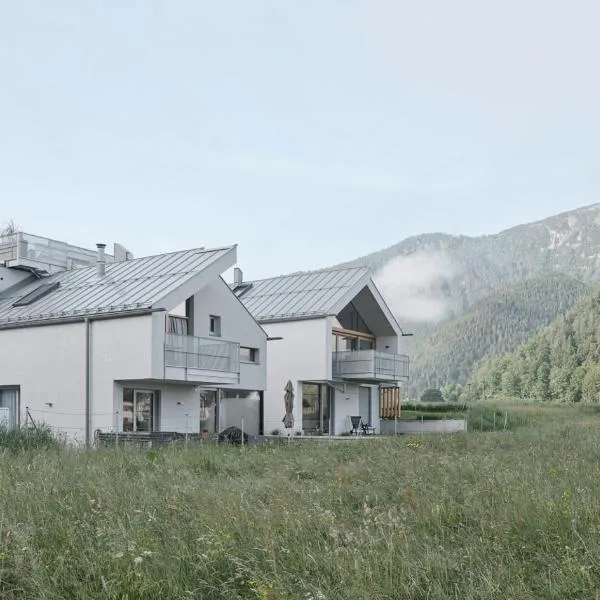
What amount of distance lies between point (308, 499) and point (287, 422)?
23.0 m

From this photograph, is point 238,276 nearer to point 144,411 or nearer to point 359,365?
point 359,365

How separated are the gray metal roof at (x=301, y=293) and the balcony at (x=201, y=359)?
7282mm

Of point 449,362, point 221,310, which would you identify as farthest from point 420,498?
point 449,362

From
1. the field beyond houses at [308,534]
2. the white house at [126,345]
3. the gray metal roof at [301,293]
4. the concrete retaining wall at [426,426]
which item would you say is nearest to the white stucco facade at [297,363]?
the gray metal roof at [301,293]

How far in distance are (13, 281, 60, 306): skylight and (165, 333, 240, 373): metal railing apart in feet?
21.1

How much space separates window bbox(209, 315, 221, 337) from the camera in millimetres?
29442

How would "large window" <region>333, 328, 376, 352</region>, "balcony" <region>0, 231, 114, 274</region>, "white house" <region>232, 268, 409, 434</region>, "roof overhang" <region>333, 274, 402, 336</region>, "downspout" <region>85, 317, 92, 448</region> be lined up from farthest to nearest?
"large window" <region>333, 328, 376, 352</region>
"roof overhang" <region>333, 274, 402, 336</region>
"white house" <region>232, 268, 409, 434</region>
"balcony" <region>0, 231, 114, 274</region>
"downspout" <region>85, 317, 92, 448</region>

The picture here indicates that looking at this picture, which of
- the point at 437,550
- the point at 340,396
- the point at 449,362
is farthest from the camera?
the point at 449,362

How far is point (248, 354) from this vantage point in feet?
103

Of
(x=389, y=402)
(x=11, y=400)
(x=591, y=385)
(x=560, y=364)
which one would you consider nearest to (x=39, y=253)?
(x=11, y=400)

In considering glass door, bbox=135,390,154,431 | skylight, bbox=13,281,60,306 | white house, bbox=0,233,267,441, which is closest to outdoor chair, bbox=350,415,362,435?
white house, bbox=0,233,267,441

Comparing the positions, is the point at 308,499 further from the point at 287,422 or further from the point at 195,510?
the point at 287,422

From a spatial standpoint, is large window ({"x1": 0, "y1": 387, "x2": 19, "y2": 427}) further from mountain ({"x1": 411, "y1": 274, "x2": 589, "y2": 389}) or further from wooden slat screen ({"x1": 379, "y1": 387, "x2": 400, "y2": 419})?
mountain ({"x1": 411, "y1": 274, "x2": 589, "y2": 389})

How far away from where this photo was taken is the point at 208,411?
30.4 m
